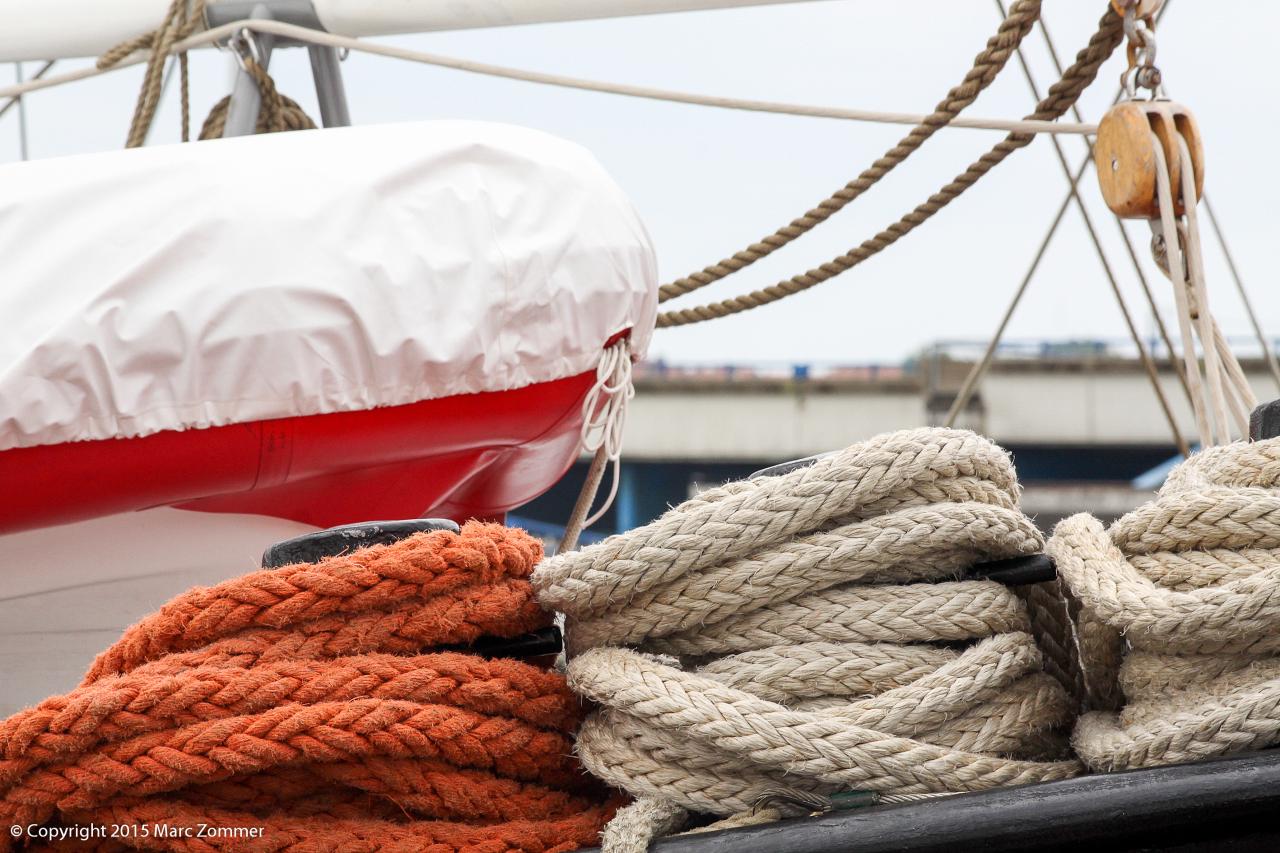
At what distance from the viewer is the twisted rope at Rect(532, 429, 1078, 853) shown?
0.90 meters

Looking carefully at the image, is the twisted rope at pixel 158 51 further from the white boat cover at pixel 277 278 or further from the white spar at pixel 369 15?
the white boat cover at pixel 277 278

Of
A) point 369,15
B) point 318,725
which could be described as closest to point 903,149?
point 369,15

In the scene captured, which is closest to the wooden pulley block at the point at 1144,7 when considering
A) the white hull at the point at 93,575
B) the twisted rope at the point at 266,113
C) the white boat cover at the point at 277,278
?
the white boat cover at the point at 277,278

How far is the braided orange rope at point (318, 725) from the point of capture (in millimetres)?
881

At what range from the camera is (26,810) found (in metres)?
0.90

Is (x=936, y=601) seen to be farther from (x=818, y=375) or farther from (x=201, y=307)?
(x=818, y=375)

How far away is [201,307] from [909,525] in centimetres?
75

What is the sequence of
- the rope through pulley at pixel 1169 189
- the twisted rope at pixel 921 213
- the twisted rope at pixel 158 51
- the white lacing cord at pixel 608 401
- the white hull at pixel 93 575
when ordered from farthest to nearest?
the twisted rope at pixel 158 51
the twisted rope at pixel 921 213
the white lacing cord at pixel 608 401
the white hull at pixel 93 575
the rope through pulley at pixel 1169 189

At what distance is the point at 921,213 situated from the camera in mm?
2227

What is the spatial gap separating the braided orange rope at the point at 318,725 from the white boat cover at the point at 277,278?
1.27ft

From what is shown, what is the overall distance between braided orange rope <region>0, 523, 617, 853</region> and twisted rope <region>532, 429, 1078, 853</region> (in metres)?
0.06

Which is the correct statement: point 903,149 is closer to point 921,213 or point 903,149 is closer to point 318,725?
point 921,213

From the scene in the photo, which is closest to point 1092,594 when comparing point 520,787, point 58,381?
point 520,787

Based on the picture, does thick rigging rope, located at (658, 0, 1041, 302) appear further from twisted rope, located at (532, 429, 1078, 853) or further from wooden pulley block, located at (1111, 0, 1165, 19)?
twisted rope, located at (532, 429, 1078, 853)
